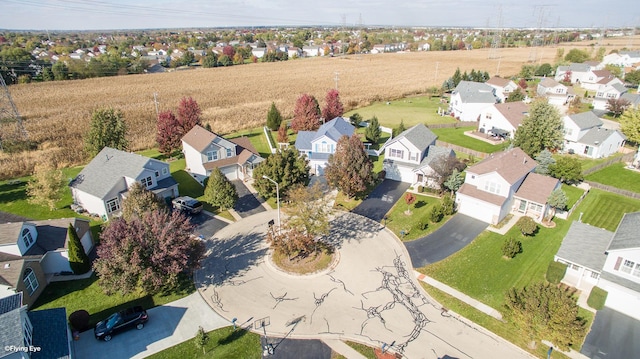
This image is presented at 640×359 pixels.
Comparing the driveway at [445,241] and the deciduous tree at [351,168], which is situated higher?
the deciduous tree at [351,168]

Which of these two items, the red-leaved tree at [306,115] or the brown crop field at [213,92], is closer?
the red-leaved tree at [306,115]

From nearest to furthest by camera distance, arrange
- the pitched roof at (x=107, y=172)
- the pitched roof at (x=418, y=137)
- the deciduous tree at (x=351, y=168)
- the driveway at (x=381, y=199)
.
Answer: the pitched roof at (x=107, y=172), the deciduous tree at (x=351, y=168), the driveway at (x=381, y=199), the pitched roof at (x=418, y=137)

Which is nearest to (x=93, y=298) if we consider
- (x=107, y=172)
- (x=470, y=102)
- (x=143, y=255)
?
(x=143, y=255)

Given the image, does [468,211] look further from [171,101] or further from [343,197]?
[171,101]

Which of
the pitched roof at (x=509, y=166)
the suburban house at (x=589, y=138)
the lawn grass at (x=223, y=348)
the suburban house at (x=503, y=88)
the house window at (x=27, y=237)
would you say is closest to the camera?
the lawn grass at (x=223, y=348)

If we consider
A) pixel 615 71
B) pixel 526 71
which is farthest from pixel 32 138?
pixel 615 71

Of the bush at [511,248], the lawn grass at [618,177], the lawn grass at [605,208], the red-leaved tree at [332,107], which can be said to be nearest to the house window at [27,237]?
the bush at [511,248]

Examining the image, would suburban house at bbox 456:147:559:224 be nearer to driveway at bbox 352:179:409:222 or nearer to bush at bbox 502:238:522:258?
bush at bbox 502:238:522:258

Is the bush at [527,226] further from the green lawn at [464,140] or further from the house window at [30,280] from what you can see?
the house window at [30,280]
